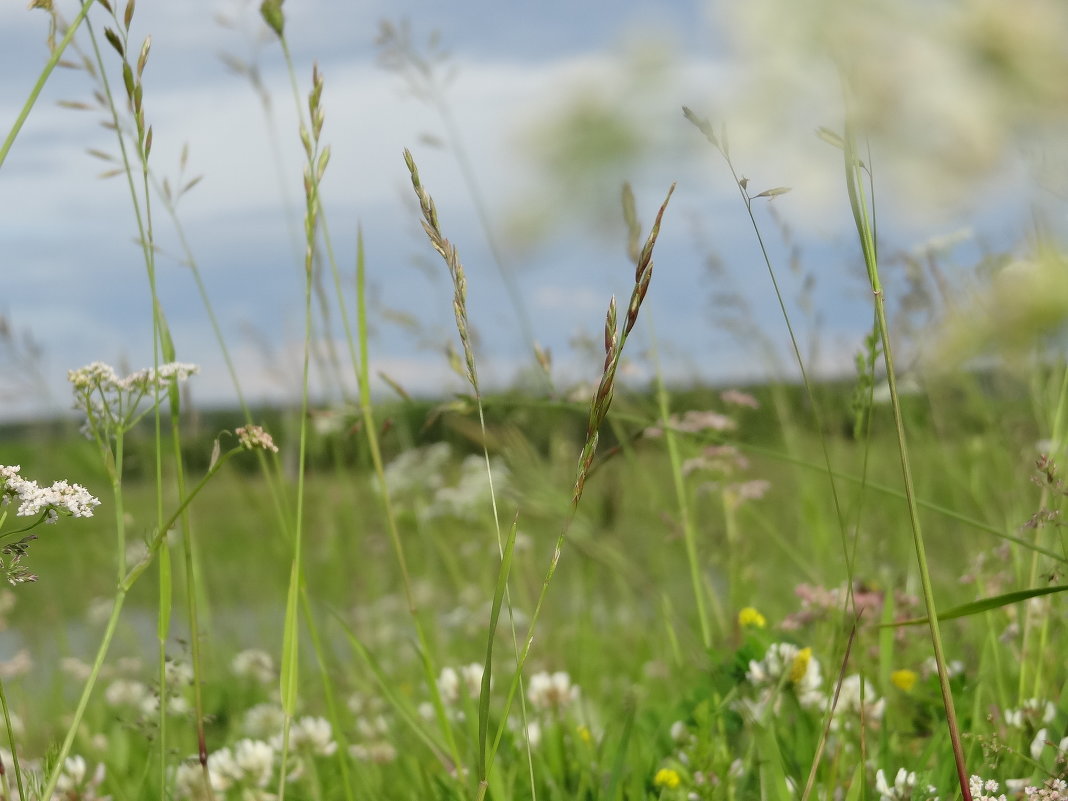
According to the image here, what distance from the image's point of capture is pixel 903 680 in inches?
53.6

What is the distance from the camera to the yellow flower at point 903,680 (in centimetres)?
136

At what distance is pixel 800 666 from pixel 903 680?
30 cm

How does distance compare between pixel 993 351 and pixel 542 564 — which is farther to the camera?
pixel 542 564

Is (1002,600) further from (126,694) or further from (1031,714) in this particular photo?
(126,694)

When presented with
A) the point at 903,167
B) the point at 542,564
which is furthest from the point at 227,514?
the point at 903,167

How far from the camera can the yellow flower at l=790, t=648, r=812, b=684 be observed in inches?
44.4

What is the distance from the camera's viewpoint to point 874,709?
1186 mm

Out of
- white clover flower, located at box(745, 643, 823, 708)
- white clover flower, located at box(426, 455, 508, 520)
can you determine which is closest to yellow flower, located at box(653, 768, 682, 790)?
white clover flower, located at box(745, 643, 823, 708)

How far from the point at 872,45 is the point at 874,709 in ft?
2.96

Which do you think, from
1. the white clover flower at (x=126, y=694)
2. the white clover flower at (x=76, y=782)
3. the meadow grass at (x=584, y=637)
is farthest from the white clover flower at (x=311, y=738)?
the white clover flower at (x=126, y=694)

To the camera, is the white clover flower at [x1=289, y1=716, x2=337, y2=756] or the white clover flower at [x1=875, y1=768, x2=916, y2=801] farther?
the white clover flower at [x1=289, y1=716, x2=337, y2=756]

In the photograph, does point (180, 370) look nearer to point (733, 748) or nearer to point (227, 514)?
point (733, 748)

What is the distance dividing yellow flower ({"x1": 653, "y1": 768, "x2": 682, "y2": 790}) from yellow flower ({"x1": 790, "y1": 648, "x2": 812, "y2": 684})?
18 centimetres

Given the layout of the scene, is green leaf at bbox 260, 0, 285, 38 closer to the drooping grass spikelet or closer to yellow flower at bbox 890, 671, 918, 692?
the drooping grass spikelet
